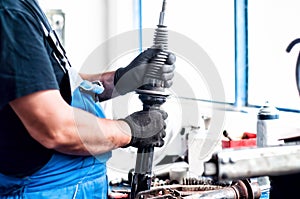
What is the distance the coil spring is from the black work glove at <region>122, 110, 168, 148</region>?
0.25ft

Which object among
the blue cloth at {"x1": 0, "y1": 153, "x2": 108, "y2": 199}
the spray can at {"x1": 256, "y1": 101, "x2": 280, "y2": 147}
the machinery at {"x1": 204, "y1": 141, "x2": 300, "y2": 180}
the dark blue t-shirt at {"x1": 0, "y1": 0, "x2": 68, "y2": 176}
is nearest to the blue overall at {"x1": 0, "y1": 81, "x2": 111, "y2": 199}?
the blue cloth at {"x1": 0, "y1": 153, "x2": 108, "y2": 199}

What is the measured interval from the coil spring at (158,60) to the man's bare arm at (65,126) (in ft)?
0.46

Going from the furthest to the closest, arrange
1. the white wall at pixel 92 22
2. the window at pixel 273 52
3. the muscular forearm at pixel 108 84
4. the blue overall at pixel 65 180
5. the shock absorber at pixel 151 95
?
1. the white wall at pixel 92 22
2. the window at pixel 273 52
3. the muscular forearm at pixel 108 84
4. the shock absorber at pixel 151 95
5. the blue overall at pixel 65 180

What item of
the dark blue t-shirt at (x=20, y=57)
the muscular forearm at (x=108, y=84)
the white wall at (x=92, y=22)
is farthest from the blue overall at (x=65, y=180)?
the white wall at (x=92, y=22)

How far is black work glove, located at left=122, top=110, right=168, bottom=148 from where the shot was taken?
1.03 m

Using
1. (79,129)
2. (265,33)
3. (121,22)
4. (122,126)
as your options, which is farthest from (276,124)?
(121,22)

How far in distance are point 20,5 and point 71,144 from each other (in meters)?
0.30

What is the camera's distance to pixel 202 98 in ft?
7.45

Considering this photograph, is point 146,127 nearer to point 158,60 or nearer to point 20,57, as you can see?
point 158,60

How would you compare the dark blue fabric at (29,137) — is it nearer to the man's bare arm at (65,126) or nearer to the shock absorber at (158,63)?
the man's bare arm at (65,126)

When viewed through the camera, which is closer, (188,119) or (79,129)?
(79,129)

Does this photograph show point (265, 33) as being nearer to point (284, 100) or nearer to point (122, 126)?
point (284, 100)

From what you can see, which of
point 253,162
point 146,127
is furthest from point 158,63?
point 253,162

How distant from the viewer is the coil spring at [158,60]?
1083 millimetres
